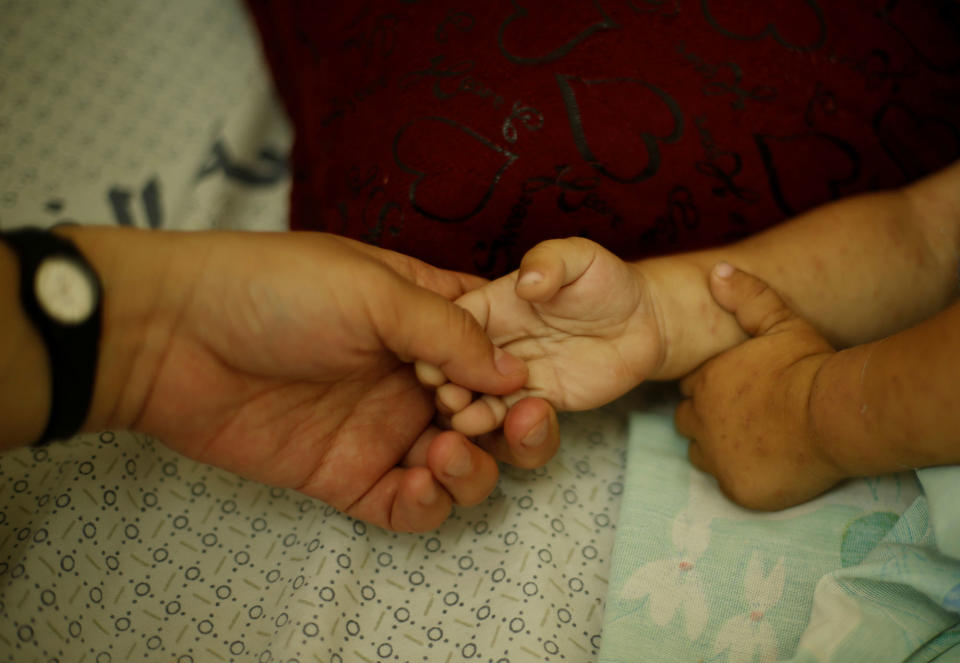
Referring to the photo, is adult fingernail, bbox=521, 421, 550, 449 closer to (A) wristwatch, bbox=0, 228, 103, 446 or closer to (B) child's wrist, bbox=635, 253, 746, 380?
(B) child's wrist, bbox=635, 253, 746, 380

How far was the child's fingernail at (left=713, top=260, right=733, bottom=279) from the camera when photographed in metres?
0.81

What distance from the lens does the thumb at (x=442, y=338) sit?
640 mm

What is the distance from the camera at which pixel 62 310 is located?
1.85ft

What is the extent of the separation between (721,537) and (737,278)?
31 centimetres

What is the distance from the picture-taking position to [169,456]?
0.79 metres

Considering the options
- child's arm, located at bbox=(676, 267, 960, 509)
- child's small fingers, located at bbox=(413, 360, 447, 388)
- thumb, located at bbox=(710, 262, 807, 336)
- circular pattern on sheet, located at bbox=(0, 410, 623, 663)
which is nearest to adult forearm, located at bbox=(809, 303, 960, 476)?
child's arm, located at bbox=(676, 267, 960, 509)

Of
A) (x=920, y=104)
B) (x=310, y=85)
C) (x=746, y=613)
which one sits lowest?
(x=746, y=613)

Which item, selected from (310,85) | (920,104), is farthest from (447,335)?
(920,104)

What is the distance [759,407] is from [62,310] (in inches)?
28.3

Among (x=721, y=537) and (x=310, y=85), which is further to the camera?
(x=310, y=85)

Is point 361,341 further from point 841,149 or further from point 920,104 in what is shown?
point 920,104

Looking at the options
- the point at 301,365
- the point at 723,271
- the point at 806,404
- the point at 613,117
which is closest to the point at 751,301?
the point at 723,271

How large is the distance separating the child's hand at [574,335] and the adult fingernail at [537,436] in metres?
0.05

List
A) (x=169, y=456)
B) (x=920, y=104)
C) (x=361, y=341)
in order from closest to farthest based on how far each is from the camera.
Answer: (x=361, y=341), (x=169, y=456), (x=920, y=104)
